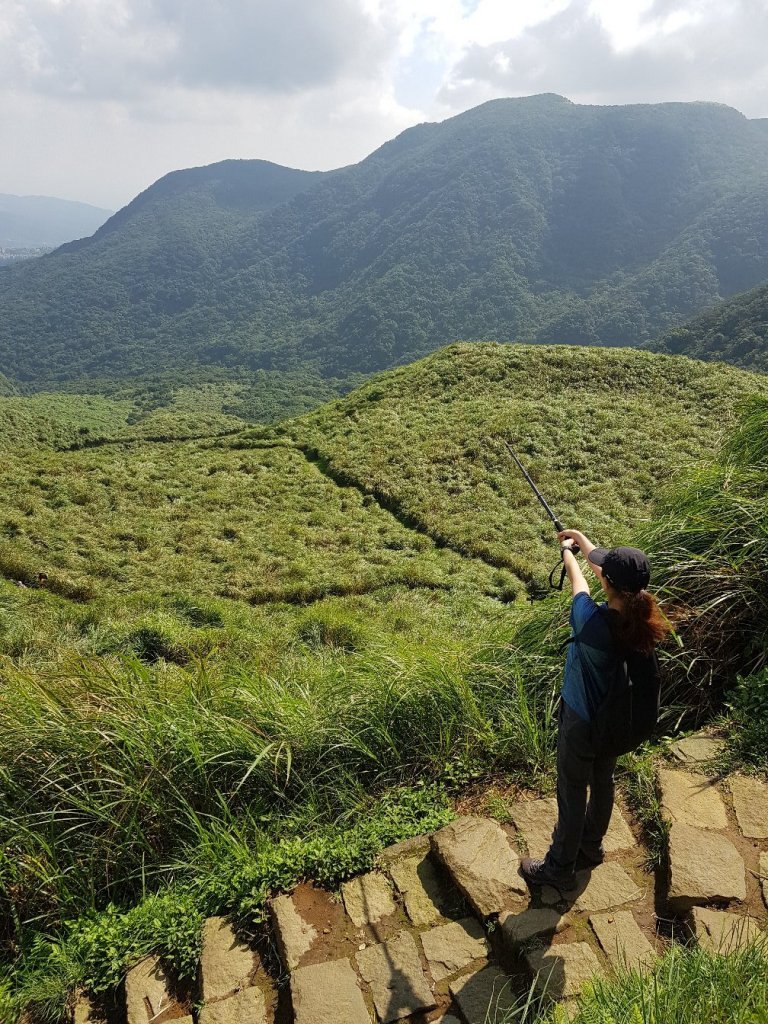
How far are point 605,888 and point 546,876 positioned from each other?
1.10ft

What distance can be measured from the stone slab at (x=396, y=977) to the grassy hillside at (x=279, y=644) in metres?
0.51

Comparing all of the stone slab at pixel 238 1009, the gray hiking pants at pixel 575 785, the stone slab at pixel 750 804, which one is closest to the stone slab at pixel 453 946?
the gray hiking pants at pixel 575 785

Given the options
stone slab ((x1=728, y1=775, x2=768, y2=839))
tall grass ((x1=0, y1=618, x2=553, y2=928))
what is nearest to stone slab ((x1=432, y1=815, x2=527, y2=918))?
tall grass ((x1=0, y1=618, x2=553, y2=928))

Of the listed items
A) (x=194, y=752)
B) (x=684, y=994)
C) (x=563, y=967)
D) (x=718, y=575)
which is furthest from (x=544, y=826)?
(x=718, y=575)

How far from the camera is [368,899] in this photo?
3336 mm

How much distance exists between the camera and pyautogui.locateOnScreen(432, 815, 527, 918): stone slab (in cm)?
321

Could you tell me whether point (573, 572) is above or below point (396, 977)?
above

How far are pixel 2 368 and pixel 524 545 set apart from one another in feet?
722

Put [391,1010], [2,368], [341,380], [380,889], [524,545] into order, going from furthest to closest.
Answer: [2,368] < [341,380] < [524,545] < [380,889] < [391,1010]

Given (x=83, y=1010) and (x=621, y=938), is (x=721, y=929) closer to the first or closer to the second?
(x=621, y=938)

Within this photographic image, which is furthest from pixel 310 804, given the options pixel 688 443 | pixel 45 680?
pixel 688 443

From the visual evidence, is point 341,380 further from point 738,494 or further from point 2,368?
point 738,494

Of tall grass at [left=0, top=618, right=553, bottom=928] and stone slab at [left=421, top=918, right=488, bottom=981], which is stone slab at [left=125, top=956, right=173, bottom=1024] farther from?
stone slab at [left=421, top=918, right=488, bottom=981]

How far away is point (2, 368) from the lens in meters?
190
